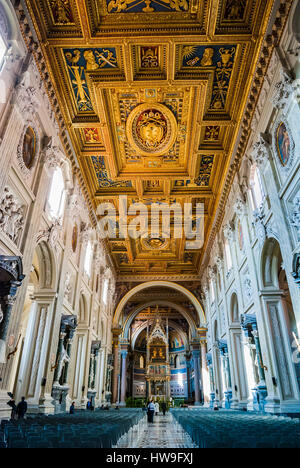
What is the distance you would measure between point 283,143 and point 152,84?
17.5ft

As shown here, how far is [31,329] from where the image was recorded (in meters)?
11.4

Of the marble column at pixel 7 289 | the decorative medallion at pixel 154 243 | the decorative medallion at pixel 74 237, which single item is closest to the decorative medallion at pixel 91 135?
the decorative medallion at pixel 74 237

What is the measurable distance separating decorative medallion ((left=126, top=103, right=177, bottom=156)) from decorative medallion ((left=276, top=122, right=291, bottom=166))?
193 inches

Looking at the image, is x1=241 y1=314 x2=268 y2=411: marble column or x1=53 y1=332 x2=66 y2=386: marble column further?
x1=53 y1=332 x2=66 y2=386: marble column

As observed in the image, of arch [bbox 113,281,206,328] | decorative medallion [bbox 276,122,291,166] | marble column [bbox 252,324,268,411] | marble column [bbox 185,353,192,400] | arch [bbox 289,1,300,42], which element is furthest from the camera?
marble column [bbox 185,353,192,400]

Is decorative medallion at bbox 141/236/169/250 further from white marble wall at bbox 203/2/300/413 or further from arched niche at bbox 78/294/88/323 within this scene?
white marble wall at bbox 203/2/300/413

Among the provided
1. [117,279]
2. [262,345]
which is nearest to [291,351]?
[262,345]

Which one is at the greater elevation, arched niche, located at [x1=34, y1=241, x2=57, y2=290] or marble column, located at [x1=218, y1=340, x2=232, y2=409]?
arched niche, located at [x1=34, y1=241, x2=57, y2=290]

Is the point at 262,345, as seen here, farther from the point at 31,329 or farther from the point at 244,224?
the point at 31,329

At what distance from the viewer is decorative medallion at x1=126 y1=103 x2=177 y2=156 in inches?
510

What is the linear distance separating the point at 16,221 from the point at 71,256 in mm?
5600

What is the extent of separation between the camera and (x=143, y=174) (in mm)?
15805

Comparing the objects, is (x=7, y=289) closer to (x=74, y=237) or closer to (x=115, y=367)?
(x=74, y=237)

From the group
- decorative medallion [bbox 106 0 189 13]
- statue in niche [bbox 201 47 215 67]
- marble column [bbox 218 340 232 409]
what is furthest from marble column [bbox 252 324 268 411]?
decorative medallion [bbox 106 0 189 13]
